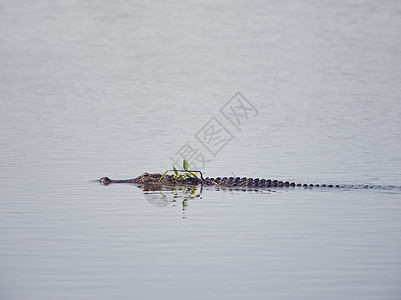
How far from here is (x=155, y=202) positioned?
1563 cm

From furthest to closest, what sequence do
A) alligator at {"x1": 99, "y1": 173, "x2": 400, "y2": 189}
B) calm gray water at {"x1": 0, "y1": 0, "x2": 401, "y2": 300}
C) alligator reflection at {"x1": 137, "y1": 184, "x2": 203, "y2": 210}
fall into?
1. alligator at {"x1": 99, "y1": 173, "x2": 400, "y2": 189}
2. alligator reflection at {"x1": 137, "y1": 184, "x2": 203, "y2": 210}
3. calm gray water at {"x1": 0, "y1": 0, "x2": 401, "y2": 300}

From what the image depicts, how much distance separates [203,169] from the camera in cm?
2077

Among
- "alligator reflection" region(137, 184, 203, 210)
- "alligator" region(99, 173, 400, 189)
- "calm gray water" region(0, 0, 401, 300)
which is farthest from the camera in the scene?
"alligator" region(99, 173, 400, 189)

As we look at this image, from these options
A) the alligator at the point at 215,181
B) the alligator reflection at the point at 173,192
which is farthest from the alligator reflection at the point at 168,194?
the alligator at the point at 215,181

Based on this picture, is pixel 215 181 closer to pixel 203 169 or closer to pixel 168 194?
pixel 168 194

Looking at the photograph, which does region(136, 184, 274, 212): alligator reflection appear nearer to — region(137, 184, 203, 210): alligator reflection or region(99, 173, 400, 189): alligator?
region(137, 184, 203, 210): alligator reflection

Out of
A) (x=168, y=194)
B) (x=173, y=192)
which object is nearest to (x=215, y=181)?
(x=173, y=192)

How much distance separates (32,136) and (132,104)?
11280 mm

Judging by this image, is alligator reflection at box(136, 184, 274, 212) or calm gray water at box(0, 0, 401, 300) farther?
alligator reflection at box(136, 184, 274, 212)

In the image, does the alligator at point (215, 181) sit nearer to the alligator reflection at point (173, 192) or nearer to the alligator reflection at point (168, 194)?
the alligator reflection at point (173, 192)

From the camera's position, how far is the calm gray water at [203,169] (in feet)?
33.1

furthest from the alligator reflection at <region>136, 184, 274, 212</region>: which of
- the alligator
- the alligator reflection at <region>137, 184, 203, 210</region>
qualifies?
the alligator

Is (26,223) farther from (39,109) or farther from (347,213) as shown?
(39,109)

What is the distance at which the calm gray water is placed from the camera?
33.1ft
